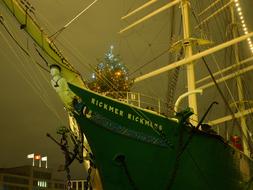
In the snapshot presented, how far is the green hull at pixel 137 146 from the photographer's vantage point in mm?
9945

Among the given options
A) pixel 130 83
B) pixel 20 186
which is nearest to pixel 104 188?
pixel 130 83

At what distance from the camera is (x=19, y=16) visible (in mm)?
9555

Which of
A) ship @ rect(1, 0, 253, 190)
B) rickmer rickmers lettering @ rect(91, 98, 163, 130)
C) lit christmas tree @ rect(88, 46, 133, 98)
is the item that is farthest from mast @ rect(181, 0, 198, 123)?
rickmer rickmers lettering @ rect(91, 98, 163, 130)

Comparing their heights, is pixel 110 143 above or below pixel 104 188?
above

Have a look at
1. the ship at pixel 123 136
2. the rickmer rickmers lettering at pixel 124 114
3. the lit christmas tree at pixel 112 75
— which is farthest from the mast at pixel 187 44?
the rickmer rickmers lettering at pixel 124 114

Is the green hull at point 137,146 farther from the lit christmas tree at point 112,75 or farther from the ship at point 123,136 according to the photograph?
the lit christmas tree at point 112,75

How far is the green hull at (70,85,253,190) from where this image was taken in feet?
32.6

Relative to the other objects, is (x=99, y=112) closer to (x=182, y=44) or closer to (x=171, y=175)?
(x=171, y=175)

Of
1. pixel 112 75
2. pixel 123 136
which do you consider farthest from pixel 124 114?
pixel 112 75

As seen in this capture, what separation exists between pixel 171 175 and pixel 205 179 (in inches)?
54.5

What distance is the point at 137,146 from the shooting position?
33.2 ft

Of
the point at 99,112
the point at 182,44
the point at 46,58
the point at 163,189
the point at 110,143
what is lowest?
the point at 163,189

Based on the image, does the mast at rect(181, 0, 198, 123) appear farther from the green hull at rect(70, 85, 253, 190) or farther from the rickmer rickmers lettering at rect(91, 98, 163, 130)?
the rickmer rickmers lettering at rect(91, 98, 163, 130)

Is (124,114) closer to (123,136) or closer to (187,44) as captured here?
(123,136)
